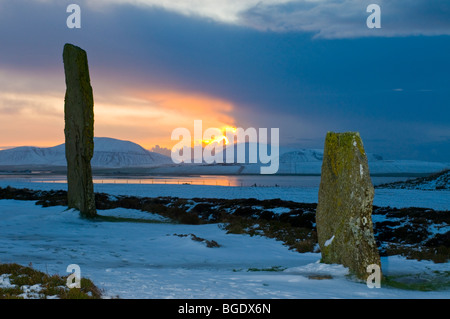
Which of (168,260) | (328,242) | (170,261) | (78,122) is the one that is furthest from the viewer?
(78,122)

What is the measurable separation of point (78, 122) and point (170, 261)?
10.4 meters

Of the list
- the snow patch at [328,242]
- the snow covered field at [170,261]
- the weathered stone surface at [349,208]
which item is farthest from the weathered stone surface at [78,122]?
the snow patch at [328,242]

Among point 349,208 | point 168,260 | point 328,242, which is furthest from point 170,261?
point 349,208

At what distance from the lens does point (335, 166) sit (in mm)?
10156

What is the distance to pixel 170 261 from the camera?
12.1m

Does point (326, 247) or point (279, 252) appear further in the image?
point (279, 252)

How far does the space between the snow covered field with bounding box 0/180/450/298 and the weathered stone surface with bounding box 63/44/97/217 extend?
4.17 feet

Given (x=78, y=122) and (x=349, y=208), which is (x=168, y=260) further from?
(x=78, y=122)

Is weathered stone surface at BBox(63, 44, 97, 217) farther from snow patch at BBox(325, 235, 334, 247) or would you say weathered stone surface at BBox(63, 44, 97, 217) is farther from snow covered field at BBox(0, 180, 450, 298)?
snow patch at BBox(325, 235, 334, 247)

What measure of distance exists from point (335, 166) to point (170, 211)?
56.6 feet

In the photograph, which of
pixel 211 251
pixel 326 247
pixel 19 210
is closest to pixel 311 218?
pixel 211 251

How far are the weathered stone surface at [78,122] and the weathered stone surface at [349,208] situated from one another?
1323 cm

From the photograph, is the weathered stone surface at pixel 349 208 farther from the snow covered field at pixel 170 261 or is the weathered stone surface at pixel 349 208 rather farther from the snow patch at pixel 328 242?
the snow covered field at pixel 170 261
